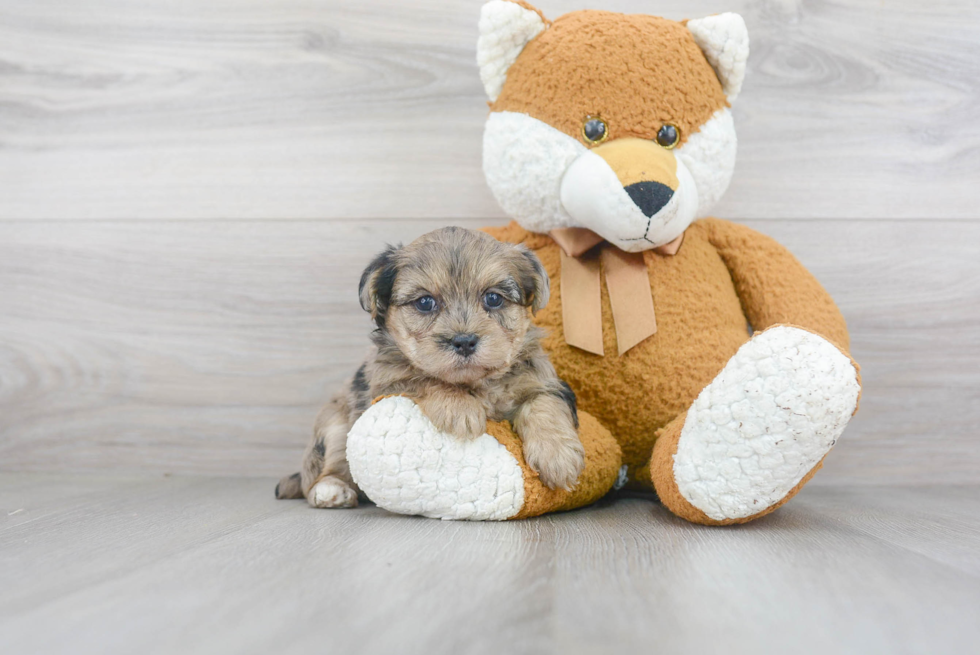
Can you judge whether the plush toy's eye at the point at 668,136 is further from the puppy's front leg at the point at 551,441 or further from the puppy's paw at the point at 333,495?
the puppy's paw at the point at 333,495

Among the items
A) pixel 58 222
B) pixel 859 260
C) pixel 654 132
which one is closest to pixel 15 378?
pixel 58 222

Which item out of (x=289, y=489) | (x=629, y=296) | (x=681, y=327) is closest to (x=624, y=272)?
(x=629, y=296)

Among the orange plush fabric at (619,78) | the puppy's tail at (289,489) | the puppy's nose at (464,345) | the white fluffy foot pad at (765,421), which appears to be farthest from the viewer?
the puppy's tail at (289,489)

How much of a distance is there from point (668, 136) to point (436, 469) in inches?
34.8

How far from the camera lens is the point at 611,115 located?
1.54m

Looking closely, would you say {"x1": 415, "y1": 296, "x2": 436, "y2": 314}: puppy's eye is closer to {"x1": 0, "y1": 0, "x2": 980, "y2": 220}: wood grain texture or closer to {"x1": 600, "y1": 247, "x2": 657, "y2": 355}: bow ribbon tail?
{"x1": 600, "y1": 247, "x2": 657, "y2": 355}: bow ribbon tail

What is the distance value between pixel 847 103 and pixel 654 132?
89cm

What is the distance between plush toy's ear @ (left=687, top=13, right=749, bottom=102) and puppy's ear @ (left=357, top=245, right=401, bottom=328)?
857 millimetres

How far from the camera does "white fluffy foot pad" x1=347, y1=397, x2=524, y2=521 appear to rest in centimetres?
135

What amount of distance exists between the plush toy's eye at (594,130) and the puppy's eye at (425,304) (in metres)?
0.50

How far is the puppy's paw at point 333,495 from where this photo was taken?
161cm

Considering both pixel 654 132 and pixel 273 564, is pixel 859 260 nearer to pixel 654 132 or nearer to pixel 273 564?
pixel 654 132

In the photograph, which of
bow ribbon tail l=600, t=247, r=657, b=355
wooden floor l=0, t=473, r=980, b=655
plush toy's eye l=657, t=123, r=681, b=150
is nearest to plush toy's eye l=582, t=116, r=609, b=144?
plush toy's eye l=657, t=123, r=681, b=150

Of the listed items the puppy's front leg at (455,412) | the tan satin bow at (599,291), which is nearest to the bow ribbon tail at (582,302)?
the tan satin bow at (599,291)
